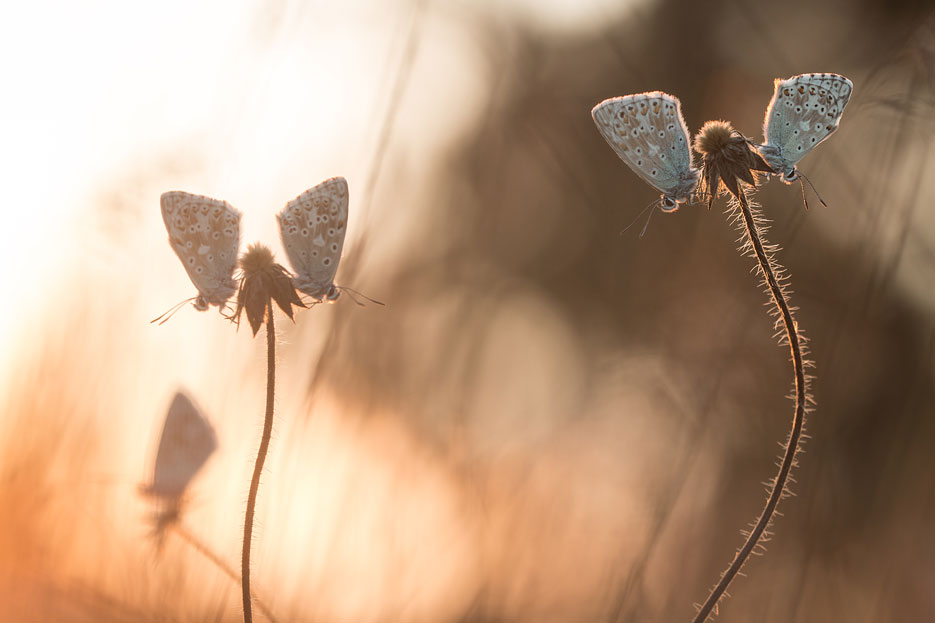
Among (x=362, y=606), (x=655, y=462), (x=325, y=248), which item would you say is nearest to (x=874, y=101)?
(x=655, y=462)

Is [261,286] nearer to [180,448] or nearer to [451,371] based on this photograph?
[180,448]

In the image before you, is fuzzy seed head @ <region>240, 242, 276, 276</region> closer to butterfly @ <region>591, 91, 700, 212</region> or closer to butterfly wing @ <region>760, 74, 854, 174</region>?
butterfly @ <region>591, 91, 700, 212</region>

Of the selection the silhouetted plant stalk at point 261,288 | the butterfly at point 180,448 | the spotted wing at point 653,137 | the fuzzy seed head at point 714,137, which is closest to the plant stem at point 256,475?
the silhouetted plant stalk at point 261,288

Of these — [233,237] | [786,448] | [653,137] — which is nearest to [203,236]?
[233,237]

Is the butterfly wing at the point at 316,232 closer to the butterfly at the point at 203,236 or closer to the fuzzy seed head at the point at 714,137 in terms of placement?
the butterfly at the point at 203,236

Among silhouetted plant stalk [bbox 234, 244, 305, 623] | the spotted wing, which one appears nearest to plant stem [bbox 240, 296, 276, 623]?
silhouetted plant stalk [bbox 234, 244, 305, 623]
